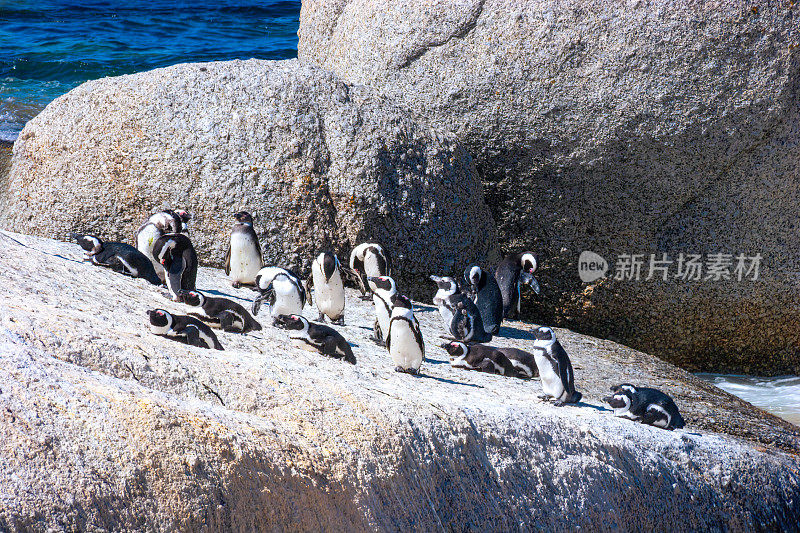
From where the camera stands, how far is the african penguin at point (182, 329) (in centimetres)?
462

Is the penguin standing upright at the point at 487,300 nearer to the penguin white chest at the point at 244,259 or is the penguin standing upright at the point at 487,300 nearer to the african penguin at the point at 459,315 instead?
the african penguin at the point at 459,315

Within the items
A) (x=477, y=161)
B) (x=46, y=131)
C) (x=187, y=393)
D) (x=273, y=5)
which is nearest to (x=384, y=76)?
(x=477, y=161)

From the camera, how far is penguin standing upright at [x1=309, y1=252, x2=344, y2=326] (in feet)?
20.6

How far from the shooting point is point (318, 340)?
527 cm

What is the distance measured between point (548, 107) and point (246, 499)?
5.48 meters

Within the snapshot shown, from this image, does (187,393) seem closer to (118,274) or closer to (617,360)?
Result: (118,274)

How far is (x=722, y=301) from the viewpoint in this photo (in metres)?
8.08

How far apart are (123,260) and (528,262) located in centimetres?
343

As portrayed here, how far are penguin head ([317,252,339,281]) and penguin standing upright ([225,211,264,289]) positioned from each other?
702 millimetres

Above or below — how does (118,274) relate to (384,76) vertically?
below

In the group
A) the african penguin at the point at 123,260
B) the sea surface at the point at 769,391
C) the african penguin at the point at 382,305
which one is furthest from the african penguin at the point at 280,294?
the sea surface at the point at 769,391

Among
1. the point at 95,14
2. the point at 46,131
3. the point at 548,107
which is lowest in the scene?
the point at 46,131

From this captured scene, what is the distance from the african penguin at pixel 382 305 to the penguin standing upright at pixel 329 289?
280 mm

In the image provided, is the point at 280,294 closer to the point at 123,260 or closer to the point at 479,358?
the point at 123,260
